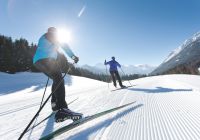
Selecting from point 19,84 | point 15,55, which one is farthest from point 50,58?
point 15,55

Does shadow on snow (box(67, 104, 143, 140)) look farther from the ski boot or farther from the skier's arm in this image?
the skier's arm

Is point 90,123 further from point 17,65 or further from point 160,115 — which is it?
point 17,65

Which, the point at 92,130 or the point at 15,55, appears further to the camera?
the point at 15,55

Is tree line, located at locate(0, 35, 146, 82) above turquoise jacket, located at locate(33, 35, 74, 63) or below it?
above

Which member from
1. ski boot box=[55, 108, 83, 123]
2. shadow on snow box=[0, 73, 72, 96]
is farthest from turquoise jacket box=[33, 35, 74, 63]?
shadow on snow box=[0, 73, 72, 96]

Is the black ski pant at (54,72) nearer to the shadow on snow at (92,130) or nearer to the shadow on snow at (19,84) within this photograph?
the shadow on snow at (92,130)

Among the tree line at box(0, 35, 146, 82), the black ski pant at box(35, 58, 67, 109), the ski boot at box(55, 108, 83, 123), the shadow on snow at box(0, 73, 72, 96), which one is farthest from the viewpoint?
the tree line at box(0, 35, 146, 82)

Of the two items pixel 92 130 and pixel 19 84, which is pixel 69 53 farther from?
pixel 19 84

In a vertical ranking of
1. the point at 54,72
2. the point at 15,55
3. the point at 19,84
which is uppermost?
the point at 15,55

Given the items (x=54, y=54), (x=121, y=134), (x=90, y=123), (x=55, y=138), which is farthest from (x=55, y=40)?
(x=121, y=134)

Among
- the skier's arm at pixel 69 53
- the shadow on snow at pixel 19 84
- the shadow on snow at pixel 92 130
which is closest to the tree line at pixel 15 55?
the shadow on snow at pixel 19 84

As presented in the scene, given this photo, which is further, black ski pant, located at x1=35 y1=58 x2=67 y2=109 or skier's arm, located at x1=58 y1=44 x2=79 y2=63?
skier's arm, located at x1=58 y1=44 x2=79 y2=63

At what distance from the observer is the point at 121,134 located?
2.89 metres

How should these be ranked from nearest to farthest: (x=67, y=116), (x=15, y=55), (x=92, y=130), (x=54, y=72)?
1. (x=92, y=130)
2. (x=67, y=116)
3. (x=54, y=72)
4. (x=15, y=55)
